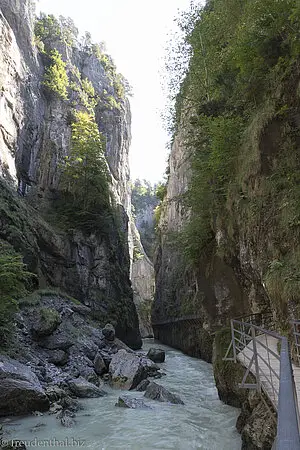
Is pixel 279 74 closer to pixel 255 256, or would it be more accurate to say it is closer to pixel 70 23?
pixel 255 256

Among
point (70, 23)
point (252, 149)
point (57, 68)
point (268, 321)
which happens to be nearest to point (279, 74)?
point (252, 149)

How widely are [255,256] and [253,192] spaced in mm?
1786

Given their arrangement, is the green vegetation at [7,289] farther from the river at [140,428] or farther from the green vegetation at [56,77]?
the green vegetation at [56,77]

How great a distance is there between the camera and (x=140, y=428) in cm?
764

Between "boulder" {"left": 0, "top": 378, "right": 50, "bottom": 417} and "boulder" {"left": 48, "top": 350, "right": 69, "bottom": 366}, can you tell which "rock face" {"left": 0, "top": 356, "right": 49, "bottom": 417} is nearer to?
"boulder" {"left": 0, "top": 378, "right": 50, "bottom": 417}

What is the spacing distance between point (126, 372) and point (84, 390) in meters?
2.49

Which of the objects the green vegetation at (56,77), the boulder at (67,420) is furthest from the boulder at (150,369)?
the green vegetation at (56,77)

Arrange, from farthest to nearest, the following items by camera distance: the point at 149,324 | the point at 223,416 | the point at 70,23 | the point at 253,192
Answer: the point at 149,324 < the point at 70,23 < the point at 253,192 < the point at 223,416

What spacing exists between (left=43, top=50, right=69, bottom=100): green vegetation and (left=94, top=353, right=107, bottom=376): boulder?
2660 cm

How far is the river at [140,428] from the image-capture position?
668 cm

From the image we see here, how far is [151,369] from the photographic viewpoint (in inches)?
565

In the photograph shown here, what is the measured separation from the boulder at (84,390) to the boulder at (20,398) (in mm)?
1872

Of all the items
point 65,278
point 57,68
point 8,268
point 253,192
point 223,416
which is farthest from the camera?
point 57,68

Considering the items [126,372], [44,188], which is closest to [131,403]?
[126,372]
